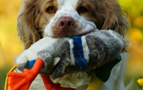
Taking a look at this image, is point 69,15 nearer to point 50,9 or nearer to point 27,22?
point 50,9

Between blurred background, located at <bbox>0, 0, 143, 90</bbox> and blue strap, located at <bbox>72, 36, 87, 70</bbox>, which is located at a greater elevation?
blue strap, located at <bbox>72, 36, 87, 70</bbox>

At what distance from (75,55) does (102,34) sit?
0.92 ft

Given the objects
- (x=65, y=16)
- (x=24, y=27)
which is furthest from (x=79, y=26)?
(x=24, y=27)

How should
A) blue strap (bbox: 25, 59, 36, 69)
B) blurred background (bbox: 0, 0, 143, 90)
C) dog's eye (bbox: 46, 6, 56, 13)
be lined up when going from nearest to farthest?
blue strap (bbox: 25, 59, 36, 69) → dog's eye (bbox: 46, 6, 56, 13) → blurred background (bbox: 0, 0, 143, 90)

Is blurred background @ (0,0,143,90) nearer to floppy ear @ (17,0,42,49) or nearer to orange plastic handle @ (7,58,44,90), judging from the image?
floppy ear @ (17,0,42,49)

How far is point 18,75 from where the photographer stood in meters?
1.45

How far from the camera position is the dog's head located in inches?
81.6

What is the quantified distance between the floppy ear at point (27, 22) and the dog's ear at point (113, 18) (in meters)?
0.70

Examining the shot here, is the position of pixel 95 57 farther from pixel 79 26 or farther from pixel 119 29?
pixel 119 29

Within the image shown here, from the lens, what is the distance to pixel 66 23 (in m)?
2.02

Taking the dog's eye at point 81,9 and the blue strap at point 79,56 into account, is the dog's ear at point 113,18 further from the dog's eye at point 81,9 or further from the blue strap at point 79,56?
the blue strap at point 79,56

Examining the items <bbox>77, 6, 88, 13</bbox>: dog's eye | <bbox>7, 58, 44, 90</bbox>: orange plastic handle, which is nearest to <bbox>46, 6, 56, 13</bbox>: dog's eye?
<bbox>77, 6, 88, 13</bbox>: dog's eye

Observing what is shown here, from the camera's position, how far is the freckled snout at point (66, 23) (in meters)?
2.02

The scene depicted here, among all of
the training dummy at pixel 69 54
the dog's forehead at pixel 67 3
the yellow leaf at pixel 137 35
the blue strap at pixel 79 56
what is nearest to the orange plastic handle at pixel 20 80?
the training dummy at pixel 69 54
